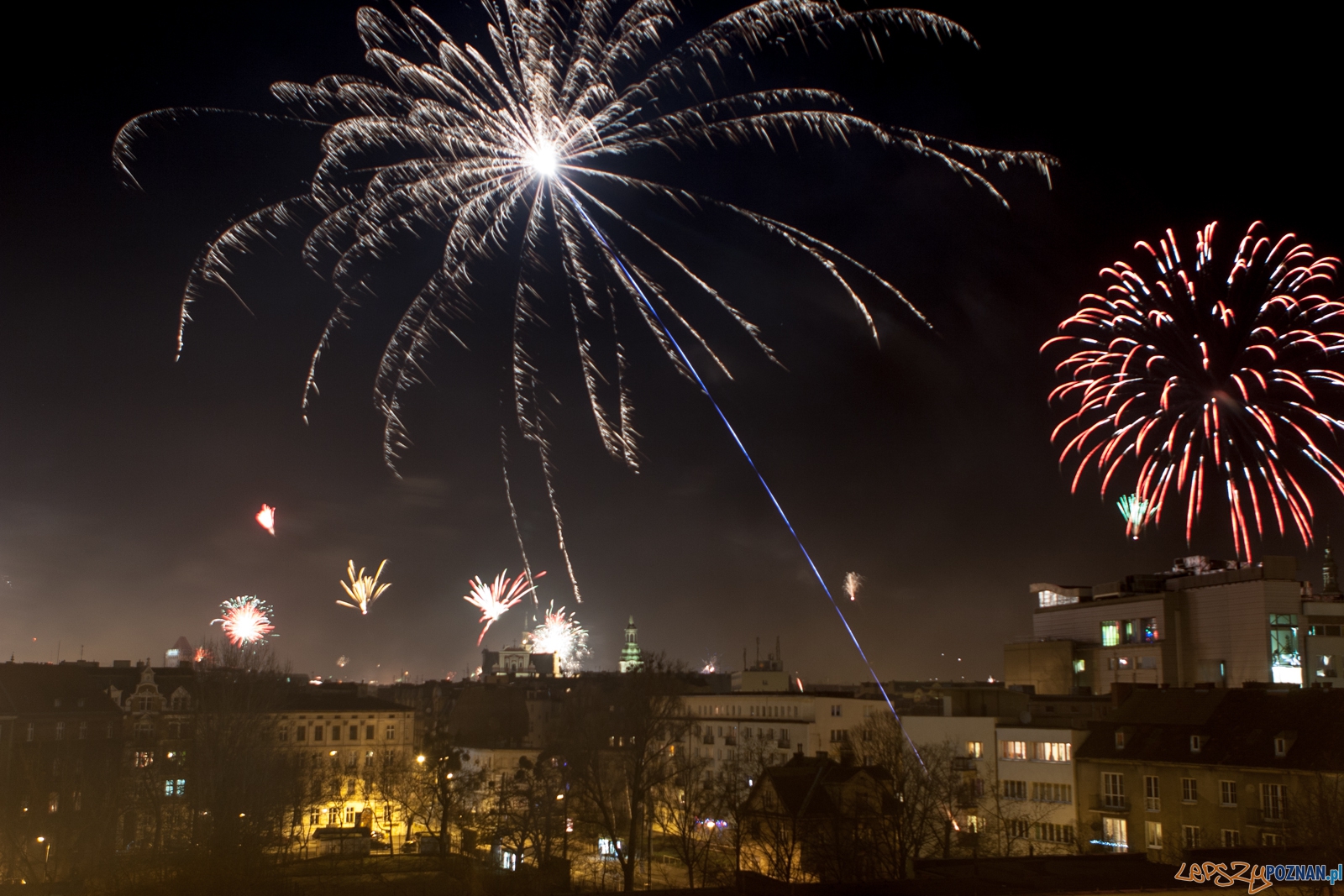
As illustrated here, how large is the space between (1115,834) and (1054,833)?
385 cm

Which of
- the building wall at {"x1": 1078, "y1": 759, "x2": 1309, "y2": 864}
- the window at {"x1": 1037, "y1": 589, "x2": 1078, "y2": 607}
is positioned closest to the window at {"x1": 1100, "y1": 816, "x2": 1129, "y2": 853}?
the building wall at {"x1": 1078, "y1": 759, "x2": 1309, "y2": 864}

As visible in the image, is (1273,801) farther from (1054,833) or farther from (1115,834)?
(1054,833)

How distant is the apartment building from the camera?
Answer: 45500 millimetres

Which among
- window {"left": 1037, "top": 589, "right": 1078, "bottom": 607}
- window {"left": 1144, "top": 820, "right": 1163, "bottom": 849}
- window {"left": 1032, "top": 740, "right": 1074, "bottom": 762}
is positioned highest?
window {"left": 1037, "top": 589, "right": 1078, "bottom": 607}

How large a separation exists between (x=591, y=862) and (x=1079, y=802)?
27.3 m

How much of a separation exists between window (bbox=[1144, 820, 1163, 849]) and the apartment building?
0.05 meters

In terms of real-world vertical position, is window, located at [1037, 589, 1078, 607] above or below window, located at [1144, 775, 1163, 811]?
above

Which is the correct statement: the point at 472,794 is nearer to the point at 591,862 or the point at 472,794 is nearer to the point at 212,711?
the point at 591,862

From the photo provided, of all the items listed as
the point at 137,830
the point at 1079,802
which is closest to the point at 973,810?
the point at 1079,802

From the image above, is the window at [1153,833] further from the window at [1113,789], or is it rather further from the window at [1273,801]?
the window at [1273,801]

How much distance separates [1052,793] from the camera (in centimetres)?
5784

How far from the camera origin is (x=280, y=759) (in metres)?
63.2

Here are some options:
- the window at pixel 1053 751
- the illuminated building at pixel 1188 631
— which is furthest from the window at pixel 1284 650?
the window at pixel 1053 751

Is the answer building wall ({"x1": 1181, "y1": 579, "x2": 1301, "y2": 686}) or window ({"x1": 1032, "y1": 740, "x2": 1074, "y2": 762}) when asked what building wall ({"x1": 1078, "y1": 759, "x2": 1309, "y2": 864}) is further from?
building wall ({"x1": 1181, "y1": 579, "x2": 1301, "y2": 686})
